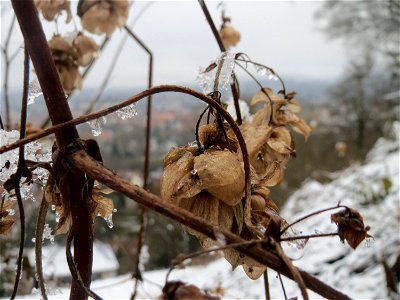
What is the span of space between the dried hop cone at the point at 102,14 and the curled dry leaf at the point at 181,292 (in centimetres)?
40

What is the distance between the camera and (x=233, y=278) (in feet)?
10.6

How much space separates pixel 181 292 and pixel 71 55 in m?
0.51

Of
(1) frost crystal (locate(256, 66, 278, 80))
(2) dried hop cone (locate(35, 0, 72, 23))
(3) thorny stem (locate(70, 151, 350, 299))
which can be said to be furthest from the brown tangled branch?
(2) dried hop cone (locate(35, 0, 72, 23))

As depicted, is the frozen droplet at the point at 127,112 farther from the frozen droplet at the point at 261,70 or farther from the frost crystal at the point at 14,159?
the frozen droplet at the point at 261,70

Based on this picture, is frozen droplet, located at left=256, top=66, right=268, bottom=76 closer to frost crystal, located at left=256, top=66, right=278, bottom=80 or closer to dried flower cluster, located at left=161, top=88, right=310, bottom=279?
frost crystal, located at left=256, top=66, right=278, bottom=80

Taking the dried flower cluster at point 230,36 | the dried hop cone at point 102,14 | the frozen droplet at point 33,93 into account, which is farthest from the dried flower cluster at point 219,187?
the dried flower cluster at point 230,36

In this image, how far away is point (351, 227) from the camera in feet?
0.81

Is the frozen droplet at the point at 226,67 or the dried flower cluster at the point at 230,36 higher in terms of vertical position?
the dried flower cluster at the point at 230,36

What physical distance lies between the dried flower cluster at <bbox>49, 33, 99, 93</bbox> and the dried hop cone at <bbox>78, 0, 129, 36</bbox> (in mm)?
97

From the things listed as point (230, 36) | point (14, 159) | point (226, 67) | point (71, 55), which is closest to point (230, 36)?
point (230, 36)

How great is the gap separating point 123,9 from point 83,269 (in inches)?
14.8

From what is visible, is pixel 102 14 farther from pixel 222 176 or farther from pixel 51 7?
pixel 222 176

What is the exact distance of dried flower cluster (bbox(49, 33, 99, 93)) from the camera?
636 millimetres

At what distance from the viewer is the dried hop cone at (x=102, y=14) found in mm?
544
